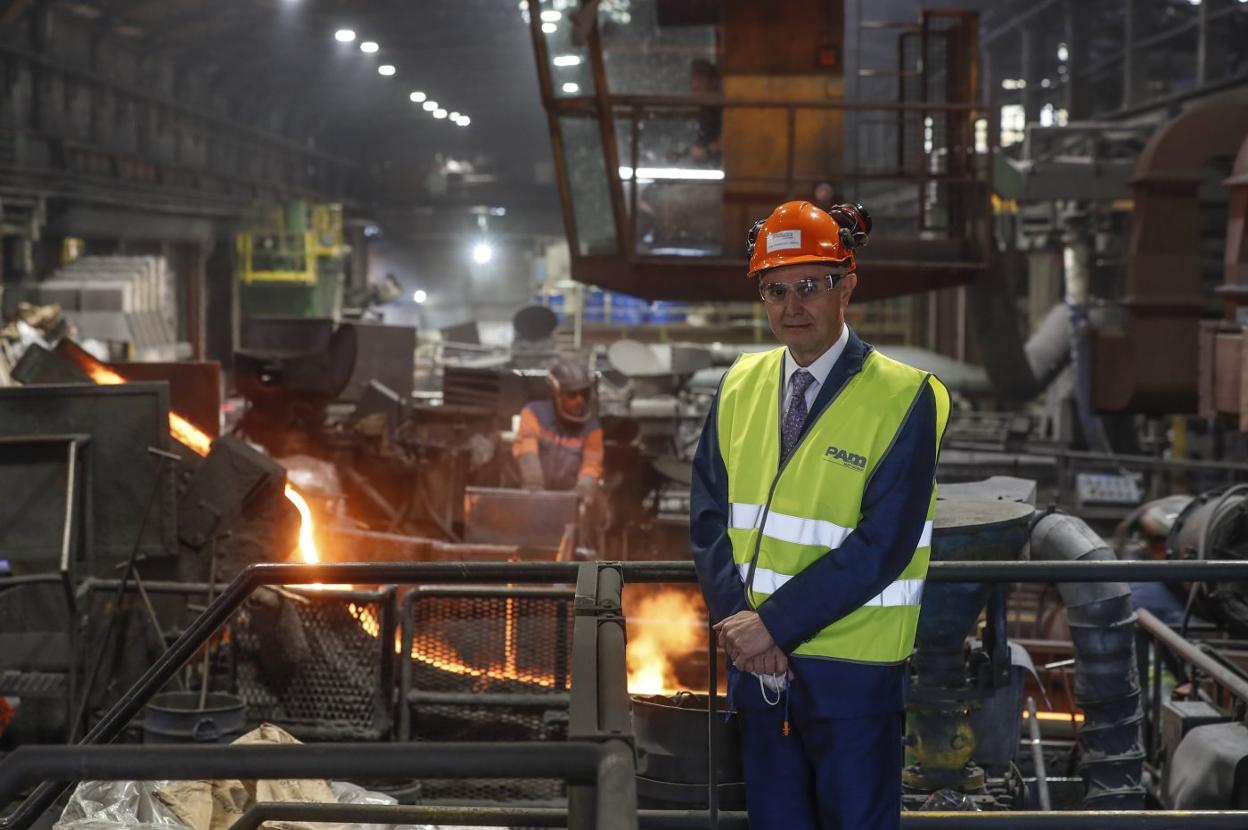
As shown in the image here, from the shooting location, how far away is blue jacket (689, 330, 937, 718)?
9.04 feet

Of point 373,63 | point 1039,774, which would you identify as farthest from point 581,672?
point 373,63

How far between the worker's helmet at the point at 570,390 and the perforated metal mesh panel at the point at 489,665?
343 centimetres

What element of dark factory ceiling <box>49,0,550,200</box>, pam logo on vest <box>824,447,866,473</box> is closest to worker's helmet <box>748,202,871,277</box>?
pam logo on vest <box>824,447,866,473</box>

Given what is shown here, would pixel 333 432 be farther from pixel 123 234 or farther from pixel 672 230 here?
pixel 123 234

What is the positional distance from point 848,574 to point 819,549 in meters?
0.12

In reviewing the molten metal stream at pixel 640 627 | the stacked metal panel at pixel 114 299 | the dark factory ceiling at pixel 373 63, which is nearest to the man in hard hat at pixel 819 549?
the molten metal stream at pixel 640 627

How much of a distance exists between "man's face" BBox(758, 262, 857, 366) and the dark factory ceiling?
18821 millimetres

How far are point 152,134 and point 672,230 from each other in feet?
57.4

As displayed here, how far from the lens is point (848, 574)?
275 centimetres

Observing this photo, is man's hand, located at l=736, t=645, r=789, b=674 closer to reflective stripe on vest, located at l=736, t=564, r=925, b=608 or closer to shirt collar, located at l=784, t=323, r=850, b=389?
reflective stripe on vest, located at l=736, t=564, r=925, b=608

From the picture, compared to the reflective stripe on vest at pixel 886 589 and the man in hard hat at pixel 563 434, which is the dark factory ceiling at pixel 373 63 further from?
the reflective stripe on vest at pixel 886 589

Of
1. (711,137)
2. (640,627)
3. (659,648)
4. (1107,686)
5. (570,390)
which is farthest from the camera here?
(711,137)

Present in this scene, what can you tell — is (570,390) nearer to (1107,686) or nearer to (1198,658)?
(1107,686)

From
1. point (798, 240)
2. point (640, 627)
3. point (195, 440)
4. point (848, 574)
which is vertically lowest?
point (640, 627)
